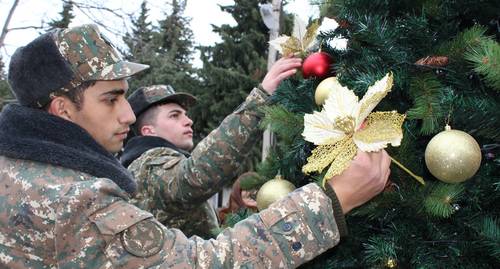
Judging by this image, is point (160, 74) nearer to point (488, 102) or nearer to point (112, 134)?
point (112, 134)

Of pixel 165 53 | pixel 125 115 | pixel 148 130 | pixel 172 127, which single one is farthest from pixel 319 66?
pixel 165 53

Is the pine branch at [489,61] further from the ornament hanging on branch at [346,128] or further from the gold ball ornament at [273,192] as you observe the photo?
the gold ball ornament at [273,192]

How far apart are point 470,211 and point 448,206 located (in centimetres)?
14

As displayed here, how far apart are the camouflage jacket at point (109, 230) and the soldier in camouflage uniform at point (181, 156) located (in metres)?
0.75

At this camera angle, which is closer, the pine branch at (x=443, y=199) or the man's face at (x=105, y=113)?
the pine branch at (x=443, y=199)

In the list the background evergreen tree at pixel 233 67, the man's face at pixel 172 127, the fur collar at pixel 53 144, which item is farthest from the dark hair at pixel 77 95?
the background evergreen tree at pixel 233 67

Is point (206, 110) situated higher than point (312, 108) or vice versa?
point (312, 108)

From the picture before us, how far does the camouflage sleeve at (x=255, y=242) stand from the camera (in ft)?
3.65

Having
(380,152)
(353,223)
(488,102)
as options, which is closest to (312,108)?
(380,152)

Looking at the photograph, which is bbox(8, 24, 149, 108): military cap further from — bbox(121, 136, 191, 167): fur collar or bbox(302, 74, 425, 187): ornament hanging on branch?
bbox(121, 136, 191, 167): fur collar

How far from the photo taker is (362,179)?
1.10 metres

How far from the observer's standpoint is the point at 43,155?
123cm

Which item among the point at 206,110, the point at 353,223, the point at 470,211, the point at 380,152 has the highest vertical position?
the point at 380,152

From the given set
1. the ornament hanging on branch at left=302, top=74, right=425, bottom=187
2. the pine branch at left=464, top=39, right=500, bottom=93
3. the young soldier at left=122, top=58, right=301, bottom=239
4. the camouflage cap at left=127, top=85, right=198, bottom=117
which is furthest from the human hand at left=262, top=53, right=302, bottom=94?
the camouflage cap at left=127, top=85, right=198, bottom=117
